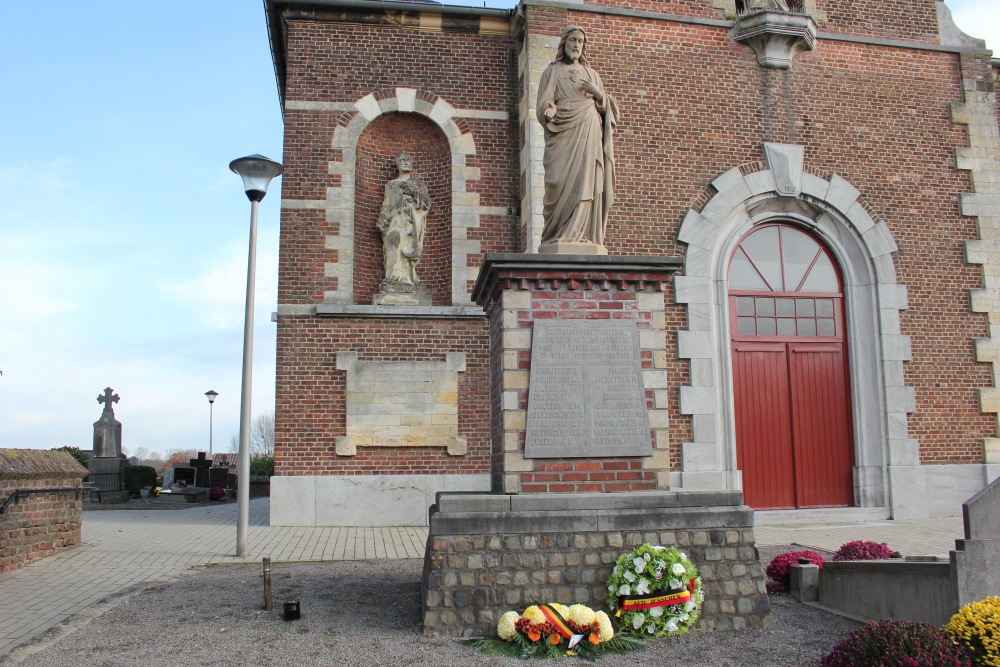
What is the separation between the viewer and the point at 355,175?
13.0 metres

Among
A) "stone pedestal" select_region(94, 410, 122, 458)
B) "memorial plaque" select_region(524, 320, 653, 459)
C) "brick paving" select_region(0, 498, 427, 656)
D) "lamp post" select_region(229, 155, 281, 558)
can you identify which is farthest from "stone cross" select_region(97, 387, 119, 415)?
"memorial plaque" select_region(524, 320, 653, 459)

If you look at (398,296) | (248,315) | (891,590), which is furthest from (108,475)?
(891,590)

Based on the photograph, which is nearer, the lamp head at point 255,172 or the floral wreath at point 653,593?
the floral wreath at point 653,593

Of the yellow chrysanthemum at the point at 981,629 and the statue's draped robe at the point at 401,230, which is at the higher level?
the statue's draped robe at the point at 401,230

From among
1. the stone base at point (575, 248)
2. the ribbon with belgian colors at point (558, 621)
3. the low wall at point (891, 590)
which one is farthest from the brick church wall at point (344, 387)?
the ribbon with belgian colors at point (558, 621)

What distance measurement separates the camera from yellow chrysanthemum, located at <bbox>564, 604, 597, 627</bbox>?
17.5ft

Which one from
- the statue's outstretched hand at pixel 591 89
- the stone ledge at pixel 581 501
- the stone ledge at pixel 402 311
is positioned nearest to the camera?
the stone ledge at pixel 581 501

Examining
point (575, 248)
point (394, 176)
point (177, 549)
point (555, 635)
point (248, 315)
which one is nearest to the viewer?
point (555, 635)

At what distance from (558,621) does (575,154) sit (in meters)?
3.66

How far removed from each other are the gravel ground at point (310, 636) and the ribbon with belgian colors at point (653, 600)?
25cm

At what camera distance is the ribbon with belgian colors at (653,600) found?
5.54 meters

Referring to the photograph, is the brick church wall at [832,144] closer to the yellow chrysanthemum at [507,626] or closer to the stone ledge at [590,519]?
the stone ledge at [590,519]

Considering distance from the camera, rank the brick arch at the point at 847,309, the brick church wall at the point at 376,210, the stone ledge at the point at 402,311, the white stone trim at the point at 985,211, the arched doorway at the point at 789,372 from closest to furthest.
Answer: the brick arch at the point at 847,309
the brick church wall at the point at 376,210
the stone ledge at the point at 402,311
the arched doorway at the point at 789,372
the white stone trim at the point at 985,211

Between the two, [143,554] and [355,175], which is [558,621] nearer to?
[143,554]
